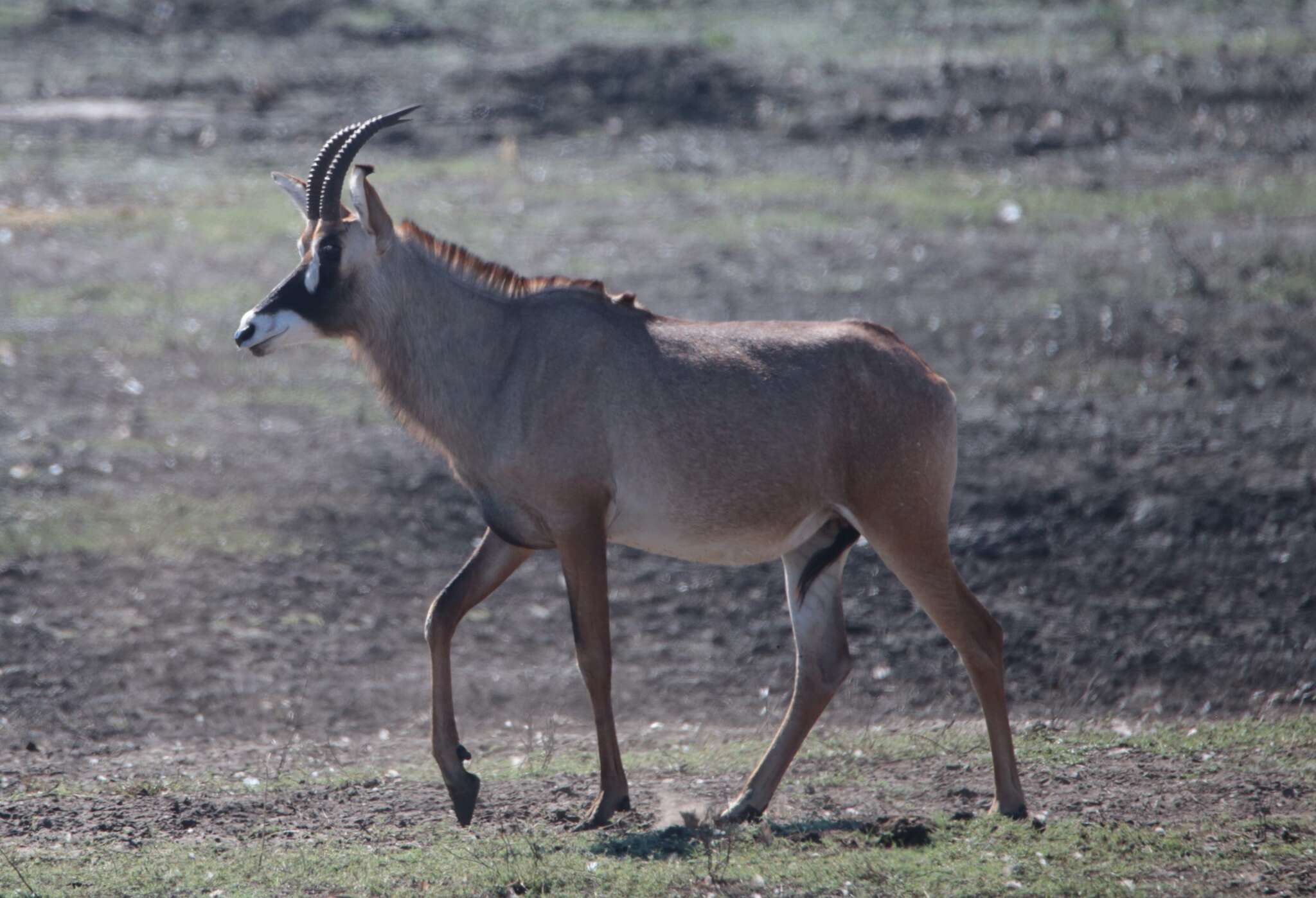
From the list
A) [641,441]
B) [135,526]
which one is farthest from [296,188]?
[135,526]

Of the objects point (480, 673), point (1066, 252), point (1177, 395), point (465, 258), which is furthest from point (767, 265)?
point (465, 258)

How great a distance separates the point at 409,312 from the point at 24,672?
353 centimetres

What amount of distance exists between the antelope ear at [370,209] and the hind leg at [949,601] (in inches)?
103

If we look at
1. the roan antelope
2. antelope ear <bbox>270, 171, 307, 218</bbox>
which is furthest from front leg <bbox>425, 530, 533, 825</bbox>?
antelope ear <bbox>270, 171, 307, 218</bbox>

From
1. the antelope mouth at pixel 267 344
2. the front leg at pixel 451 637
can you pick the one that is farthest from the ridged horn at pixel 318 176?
the front leg at pixel 451 637

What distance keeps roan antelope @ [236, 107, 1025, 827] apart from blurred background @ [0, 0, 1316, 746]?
193 centimetres

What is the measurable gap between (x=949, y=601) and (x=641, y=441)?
153 centimetres

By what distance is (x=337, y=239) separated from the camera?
7.30 m

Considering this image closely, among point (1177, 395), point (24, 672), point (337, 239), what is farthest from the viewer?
point (1177, 395)

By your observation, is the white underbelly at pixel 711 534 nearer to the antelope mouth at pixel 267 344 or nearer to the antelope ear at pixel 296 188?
the antelope mouth at pixel 267 344

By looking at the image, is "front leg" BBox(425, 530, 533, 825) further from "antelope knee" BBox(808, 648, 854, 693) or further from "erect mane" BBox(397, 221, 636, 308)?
"antelope knee" BBox(808, 648, 854, 693)

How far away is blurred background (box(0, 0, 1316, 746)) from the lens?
9352mm

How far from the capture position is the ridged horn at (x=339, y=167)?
7.23m

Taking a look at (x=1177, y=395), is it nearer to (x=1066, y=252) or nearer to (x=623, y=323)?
(x=1066, y=252)
